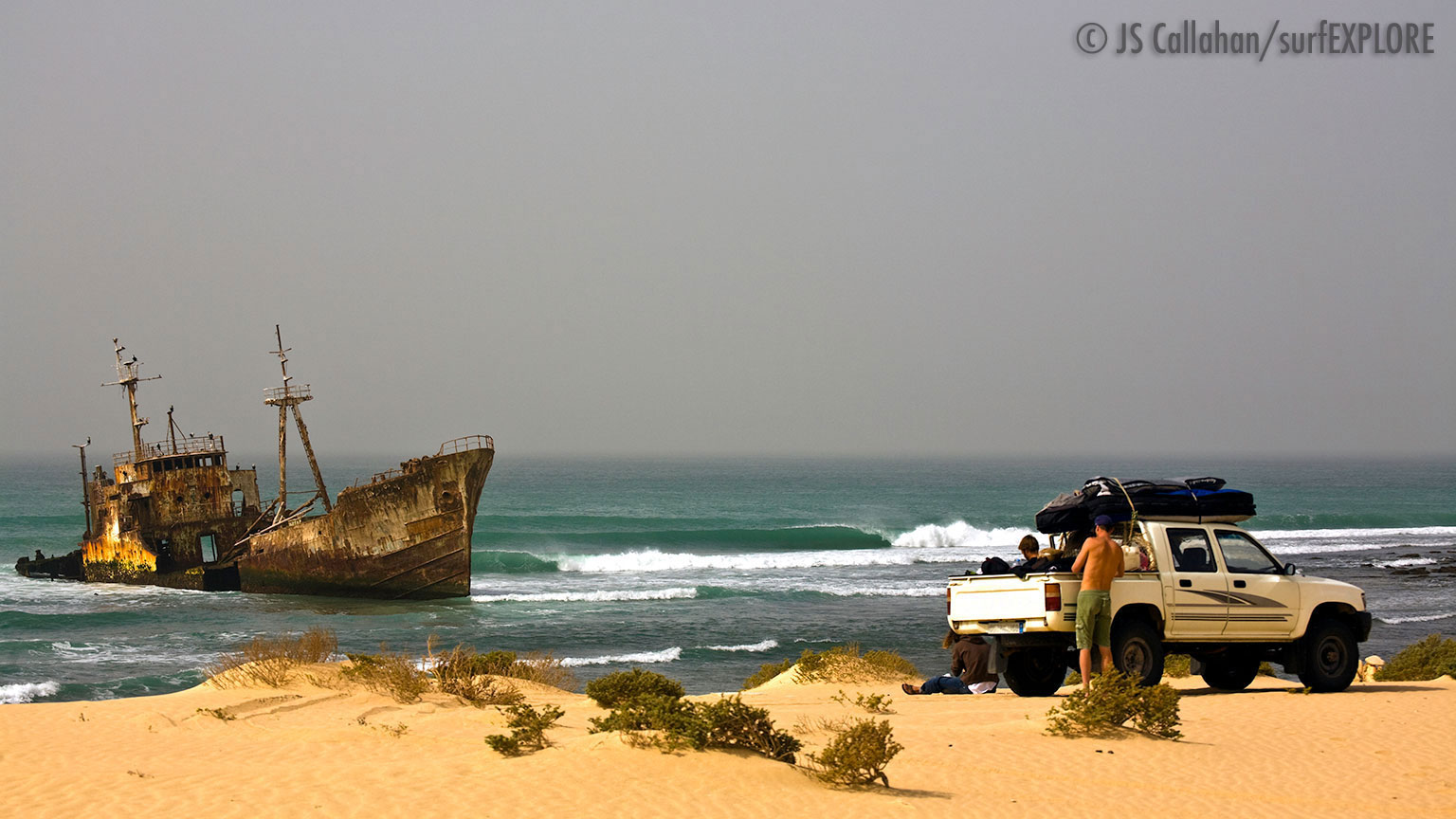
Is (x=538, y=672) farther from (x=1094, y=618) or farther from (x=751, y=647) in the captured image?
(x=751, y=647)

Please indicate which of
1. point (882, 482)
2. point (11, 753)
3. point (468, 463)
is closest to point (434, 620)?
point (468, 463)

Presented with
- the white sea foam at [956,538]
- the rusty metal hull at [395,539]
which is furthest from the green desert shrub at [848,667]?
the white sea foam at [956,538]

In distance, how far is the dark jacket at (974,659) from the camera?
11.5 meters

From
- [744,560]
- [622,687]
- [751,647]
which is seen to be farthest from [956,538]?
[622,687]

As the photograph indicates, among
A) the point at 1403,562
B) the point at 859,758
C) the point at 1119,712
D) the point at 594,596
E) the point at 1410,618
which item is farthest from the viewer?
the point at 1403,562

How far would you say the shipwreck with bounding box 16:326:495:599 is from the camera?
32.4 metres

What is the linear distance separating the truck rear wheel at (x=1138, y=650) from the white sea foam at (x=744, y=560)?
30.1 meters

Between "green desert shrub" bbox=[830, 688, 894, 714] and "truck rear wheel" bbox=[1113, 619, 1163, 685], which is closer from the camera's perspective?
"green desert shrub" bbox=[830, 688, 894, 714]

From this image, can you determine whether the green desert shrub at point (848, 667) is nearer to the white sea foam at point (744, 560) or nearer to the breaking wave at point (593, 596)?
the breaking wave at point (593, 596)

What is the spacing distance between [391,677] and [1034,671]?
262 inches

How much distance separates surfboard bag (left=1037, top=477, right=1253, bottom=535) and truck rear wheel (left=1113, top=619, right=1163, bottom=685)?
3.34 ft

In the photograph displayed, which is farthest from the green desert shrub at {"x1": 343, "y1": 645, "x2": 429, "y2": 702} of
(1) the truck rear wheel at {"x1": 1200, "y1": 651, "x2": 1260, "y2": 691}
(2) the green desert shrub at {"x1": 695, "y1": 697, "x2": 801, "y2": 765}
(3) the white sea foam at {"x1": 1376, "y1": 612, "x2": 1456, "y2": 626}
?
(3) the white sea foam at {"x1": 1376, "y1": 612, "x2": 1456, "y2": 626}

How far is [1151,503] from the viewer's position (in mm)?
10633

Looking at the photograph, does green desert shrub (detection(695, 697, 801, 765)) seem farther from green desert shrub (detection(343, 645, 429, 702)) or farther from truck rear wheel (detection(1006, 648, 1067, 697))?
green desert shrub (detection(343, 645, 429, 702))
